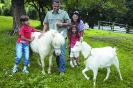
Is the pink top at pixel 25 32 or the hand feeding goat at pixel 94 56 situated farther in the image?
the pink top at pixel 25 32

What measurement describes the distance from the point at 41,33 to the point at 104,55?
2.35m

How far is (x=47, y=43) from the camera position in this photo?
793cm

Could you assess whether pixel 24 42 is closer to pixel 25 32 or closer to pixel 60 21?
pixel 25 32

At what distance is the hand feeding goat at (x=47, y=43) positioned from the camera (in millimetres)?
7418

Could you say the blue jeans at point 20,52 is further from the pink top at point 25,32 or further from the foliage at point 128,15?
the foliage at point 128,15

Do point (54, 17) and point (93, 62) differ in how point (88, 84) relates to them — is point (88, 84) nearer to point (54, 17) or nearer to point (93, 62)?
point (93, 62)

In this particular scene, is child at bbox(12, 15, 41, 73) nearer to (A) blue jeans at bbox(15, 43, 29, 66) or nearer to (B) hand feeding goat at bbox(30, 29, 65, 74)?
(A) blue jeans at bbox(15, 43, 29, 66)

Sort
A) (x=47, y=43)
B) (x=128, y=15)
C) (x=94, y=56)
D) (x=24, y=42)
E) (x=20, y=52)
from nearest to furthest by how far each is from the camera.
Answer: (x=94, y=56) → (x=47, y=43) → (x=20, y=52) → (x=24, y=42) → (x=128, y=15)

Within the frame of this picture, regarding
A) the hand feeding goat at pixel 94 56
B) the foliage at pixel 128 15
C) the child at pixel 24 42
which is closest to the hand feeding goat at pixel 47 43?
the child at pixel 24 42

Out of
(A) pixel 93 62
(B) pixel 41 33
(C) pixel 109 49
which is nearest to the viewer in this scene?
(A) pixel 93 62

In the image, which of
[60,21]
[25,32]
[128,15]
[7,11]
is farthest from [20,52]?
[7,11]

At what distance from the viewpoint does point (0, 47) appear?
41.9 feet

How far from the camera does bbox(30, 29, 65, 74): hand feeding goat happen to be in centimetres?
742

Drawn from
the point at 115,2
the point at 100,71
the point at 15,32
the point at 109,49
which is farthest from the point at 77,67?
the point at 115,2
